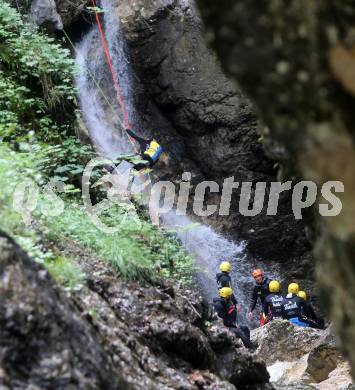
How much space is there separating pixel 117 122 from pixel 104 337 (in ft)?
36.4

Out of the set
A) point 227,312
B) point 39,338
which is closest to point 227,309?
point 227,312

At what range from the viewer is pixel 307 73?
2.58 meters

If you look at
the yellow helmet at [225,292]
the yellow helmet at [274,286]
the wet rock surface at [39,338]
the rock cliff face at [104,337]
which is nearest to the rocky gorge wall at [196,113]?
the yellow helmet at [274,286]

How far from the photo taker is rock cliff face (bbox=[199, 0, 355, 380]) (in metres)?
2.54

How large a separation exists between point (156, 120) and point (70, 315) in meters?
12.1

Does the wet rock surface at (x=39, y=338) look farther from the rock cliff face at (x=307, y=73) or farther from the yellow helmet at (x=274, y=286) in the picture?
the yellow helmet at (x=274, y=286)

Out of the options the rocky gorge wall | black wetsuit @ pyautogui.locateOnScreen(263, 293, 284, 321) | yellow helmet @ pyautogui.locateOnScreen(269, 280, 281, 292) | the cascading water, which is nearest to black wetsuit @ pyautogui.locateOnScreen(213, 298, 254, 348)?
black wetsuit @ pyautogui.locateOnScreen(263, 293, 284, 321)

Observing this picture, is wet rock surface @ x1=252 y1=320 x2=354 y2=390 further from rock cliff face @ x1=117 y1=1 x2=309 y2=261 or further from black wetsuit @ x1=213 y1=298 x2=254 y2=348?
rock cliff face @ x1=117 y1=1 x2=309 y2=261

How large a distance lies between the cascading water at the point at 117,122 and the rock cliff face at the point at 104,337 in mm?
8036

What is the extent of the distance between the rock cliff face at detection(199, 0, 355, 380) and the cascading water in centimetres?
1208

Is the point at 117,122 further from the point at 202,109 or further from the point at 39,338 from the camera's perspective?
the point at 39,338

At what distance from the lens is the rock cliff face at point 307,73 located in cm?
254

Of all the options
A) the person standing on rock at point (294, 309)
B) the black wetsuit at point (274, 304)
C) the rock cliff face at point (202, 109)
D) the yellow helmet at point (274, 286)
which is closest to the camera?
the person standing on rock at point (294, 309)

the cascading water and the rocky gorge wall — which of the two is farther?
the rocky gorge wall
